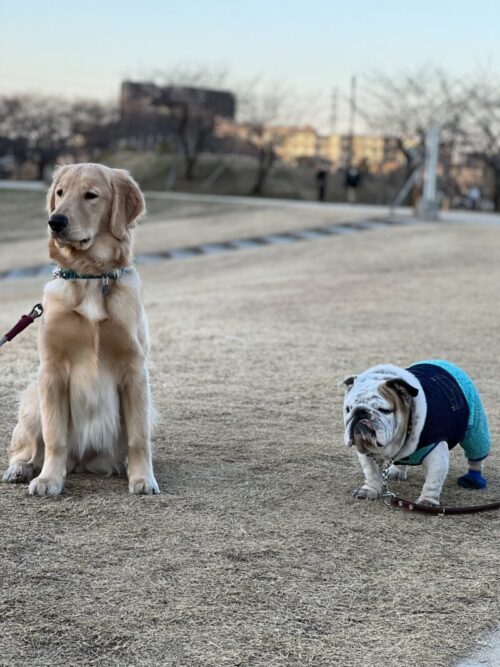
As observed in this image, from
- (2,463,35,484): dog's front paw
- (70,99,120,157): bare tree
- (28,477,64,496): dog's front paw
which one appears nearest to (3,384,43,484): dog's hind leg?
(2,463,35,484): dog's front paw

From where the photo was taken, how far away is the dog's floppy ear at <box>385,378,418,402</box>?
11.6ft

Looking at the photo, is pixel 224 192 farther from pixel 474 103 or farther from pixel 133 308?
pixel 133 308

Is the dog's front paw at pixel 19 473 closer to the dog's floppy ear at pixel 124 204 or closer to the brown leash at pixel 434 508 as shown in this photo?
the dog's floppy ear at pixel 124 204

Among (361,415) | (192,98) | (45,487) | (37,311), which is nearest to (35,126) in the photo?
(192,98)

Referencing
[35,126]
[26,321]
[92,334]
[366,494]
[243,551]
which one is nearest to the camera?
[243,551]

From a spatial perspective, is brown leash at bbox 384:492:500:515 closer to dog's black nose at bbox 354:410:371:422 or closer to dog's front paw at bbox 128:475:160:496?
dog's black nose at bbox 354:410:371:422

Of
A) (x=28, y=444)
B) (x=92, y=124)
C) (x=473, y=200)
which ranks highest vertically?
(x=92, y=124)

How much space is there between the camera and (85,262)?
142 inches

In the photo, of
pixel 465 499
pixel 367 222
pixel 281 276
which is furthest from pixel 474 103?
pixel 465 499

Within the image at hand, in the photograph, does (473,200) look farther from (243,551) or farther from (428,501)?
(243,551)

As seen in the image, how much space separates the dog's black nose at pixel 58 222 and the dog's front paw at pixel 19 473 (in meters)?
1.05

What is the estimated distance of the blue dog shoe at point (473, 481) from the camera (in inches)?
156

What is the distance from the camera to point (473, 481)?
3.97 metres

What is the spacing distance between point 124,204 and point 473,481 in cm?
196
